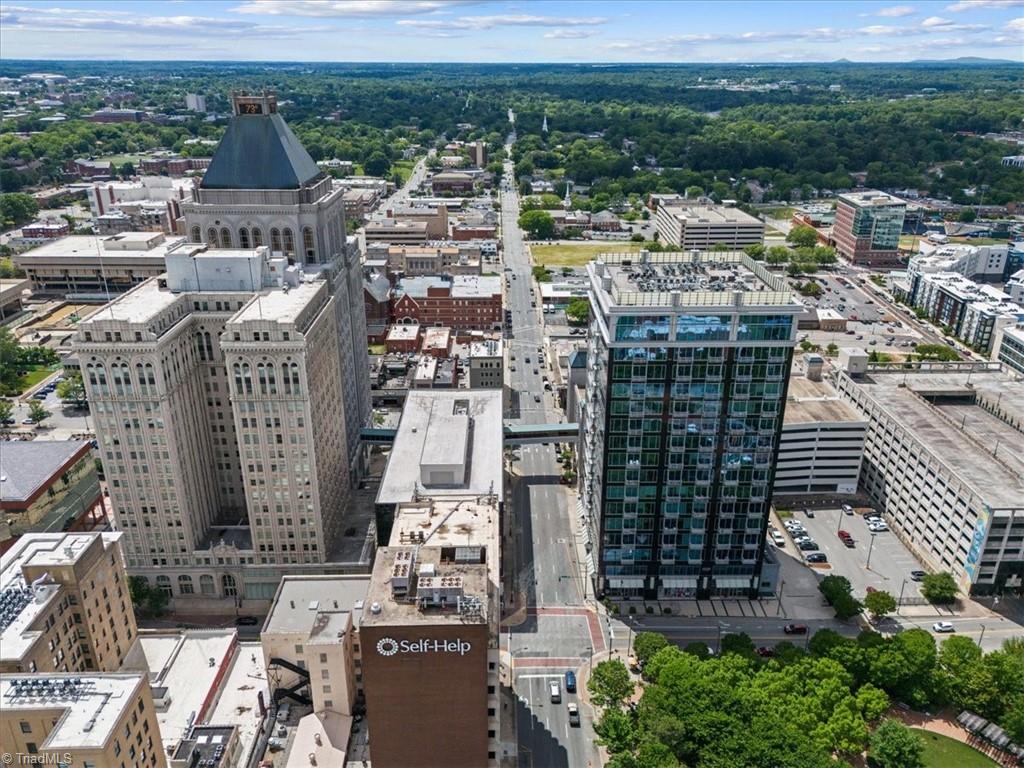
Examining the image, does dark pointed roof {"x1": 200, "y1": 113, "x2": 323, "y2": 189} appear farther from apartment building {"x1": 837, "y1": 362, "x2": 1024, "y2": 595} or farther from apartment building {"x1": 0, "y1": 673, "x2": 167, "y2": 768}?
apartment building {"x1": 837, "y1": 362, "x2": 1024, "y2": 595}

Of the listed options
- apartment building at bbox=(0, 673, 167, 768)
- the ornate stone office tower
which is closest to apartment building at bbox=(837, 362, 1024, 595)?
the ornate stone office tower

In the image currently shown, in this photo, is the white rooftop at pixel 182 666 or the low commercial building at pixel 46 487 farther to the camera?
the low commercial building at pixel 46 487

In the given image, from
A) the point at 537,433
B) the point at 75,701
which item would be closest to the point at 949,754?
the point at 537,433

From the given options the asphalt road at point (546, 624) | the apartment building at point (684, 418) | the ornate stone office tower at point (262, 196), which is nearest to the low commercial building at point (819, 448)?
the apartment building at point (684, 418)

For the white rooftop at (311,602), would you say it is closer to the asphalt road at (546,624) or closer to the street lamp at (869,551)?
the asphalt road at (546,624)

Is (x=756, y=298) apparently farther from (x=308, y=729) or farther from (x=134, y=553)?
(x=134, y=553)

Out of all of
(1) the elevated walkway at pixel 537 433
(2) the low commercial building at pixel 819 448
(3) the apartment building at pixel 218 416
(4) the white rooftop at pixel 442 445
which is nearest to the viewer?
(3) the apartment building at pixel 218 416
